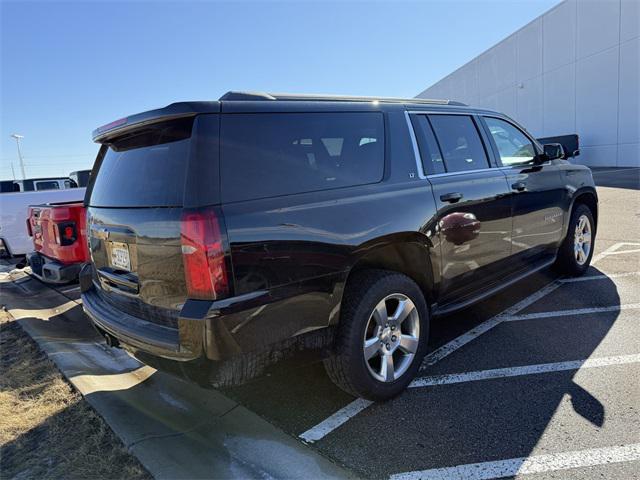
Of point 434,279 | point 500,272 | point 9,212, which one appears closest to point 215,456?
point 434,279

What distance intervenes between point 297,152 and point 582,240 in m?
4.38

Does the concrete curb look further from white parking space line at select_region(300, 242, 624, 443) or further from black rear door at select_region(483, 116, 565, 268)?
black rear door at select_region(483, 116, 565, 268)

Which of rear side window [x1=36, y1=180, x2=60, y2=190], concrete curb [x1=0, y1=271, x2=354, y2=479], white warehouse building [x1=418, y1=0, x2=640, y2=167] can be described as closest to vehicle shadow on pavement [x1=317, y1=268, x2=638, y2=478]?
concrete curb [x1=0, y1=271, x2=354, y2=479]

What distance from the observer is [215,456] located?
262cm

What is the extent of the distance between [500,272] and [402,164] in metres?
1.61

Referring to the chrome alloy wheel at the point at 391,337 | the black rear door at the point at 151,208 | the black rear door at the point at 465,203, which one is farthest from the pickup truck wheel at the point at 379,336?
the black rear door at the point at 151,208

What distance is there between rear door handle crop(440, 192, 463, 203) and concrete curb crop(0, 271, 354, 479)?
6.39ft

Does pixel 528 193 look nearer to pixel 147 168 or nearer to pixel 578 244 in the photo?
pixel 578 244

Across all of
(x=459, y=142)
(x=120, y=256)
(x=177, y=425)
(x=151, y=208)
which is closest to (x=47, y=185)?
(x=120, y=256)

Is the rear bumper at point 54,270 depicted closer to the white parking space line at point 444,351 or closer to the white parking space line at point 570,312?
the white parking space line at point 444,351

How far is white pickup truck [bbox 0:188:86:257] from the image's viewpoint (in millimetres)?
8258

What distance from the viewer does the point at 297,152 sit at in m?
2.73

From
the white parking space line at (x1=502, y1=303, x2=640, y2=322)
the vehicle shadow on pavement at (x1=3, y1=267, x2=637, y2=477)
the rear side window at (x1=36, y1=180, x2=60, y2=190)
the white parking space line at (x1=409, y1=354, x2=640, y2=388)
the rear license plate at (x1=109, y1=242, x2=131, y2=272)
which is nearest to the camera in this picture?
the vehicle shadow on pavement at (x1=3, y1=267, x2=637, y2=477)

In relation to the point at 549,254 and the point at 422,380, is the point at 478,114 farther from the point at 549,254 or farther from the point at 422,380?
the point at 422,380
